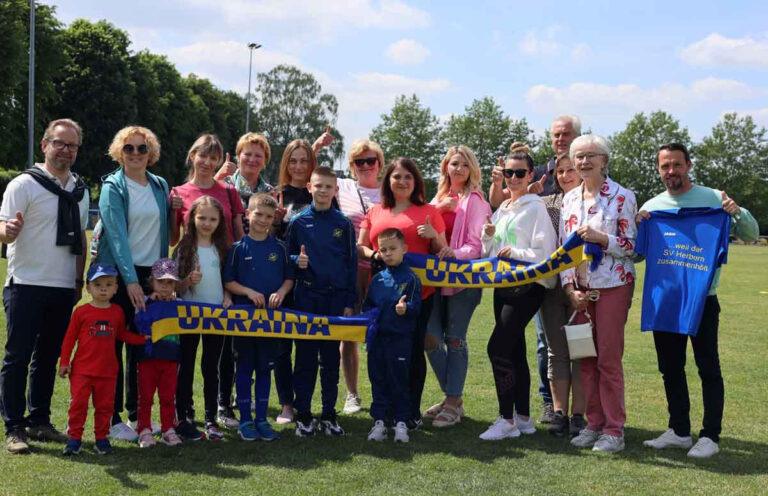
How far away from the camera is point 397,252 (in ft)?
21.4

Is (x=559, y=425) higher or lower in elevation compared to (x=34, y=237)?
lower

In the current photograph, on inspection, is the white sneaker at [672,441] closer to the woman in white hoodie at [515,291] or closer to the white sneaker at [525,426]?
the white sneaker at [525,426]

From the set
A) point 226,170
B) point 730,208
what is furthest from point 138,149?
point 730,208

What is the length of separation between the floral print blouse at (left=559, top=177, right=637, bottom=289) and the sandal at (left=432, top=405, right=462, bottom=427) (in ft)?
5.50

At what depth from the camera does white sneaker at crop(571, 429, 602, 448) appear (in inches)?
252

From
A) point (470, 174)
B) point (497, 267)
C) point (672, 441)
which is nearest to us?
point (672, 441)

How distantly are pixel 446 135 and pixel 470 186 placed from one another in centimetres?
7378

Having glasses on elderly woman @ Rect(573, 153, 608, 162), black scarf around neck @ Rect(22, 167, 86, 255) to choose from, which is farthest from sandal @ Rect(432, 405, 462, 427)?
black scarf around neck @ Rect(22, 167, 86, 255)

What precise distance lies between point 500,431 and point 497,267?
1.41 meters

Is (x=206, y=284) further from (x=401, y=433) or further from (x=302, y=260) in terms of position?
(x=401, y=433)

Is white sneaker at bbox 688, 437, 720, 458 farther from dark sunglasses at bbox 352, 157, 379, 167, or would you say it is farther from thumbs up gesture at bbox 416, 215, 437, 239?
dark sunglasses at bbox 352, 157, 379, 167

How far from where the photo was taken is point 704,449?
6133 mm

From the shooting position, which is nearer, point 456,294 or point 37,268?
point 37,268

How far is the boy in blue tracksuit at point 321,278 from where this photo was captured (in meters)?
6.57
